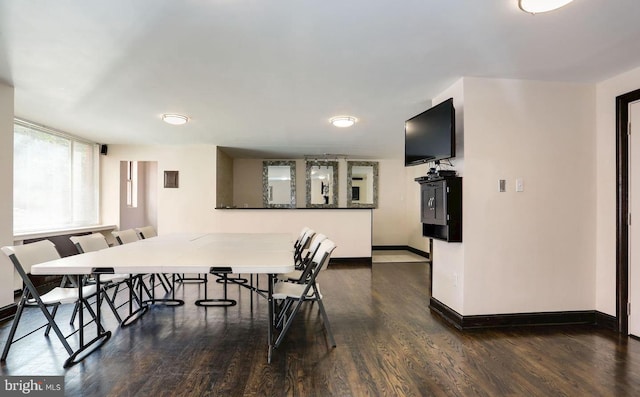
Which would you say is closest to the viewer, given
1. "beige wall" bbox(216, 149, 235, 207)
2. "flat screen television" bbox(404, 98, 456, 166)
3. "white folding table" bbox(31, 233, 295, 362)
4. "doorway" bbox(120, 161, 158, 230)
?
"white folding table" bbox(31, 233, 295, 362)

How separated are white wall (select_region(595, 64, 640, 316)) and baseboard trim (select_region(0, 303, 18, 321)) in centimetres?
551

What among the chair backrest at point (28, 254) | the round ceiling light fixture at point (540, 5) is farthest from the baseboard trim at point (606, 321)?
the chair backrest at point (28, 254)

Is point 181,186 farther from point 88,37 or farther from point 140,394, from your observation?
point 140,394

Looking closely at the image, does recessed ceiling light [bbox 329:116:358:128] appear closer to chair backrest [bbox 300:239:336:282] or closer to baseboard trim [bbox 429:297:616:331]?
chair backrest [bbox 300:239:336:282]

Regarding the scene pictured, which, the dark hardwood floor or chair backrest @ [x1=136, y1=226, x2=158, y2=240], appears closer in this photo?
the dark hardwood floor

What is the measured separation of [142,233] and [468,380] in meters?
3.80

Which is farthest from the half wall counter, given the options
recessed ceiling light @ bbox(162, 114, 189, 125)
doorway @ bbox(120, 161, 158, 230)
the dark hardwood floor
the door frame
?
the door frame

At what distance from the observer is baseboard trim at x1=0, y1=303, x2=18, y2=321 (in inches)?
119

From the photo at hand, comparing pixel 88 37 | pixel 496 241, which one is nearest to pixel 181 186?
pixel 88 37

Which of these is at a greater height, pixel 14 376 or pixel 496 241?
pixel 496 241

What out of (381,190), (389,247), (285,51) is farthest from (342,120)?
(389,247)

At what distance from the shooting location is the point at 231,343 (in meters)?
2.54

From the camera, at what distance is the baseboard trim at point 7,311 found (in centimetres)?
302

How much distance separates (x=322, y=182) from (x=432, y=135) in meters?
4.83
